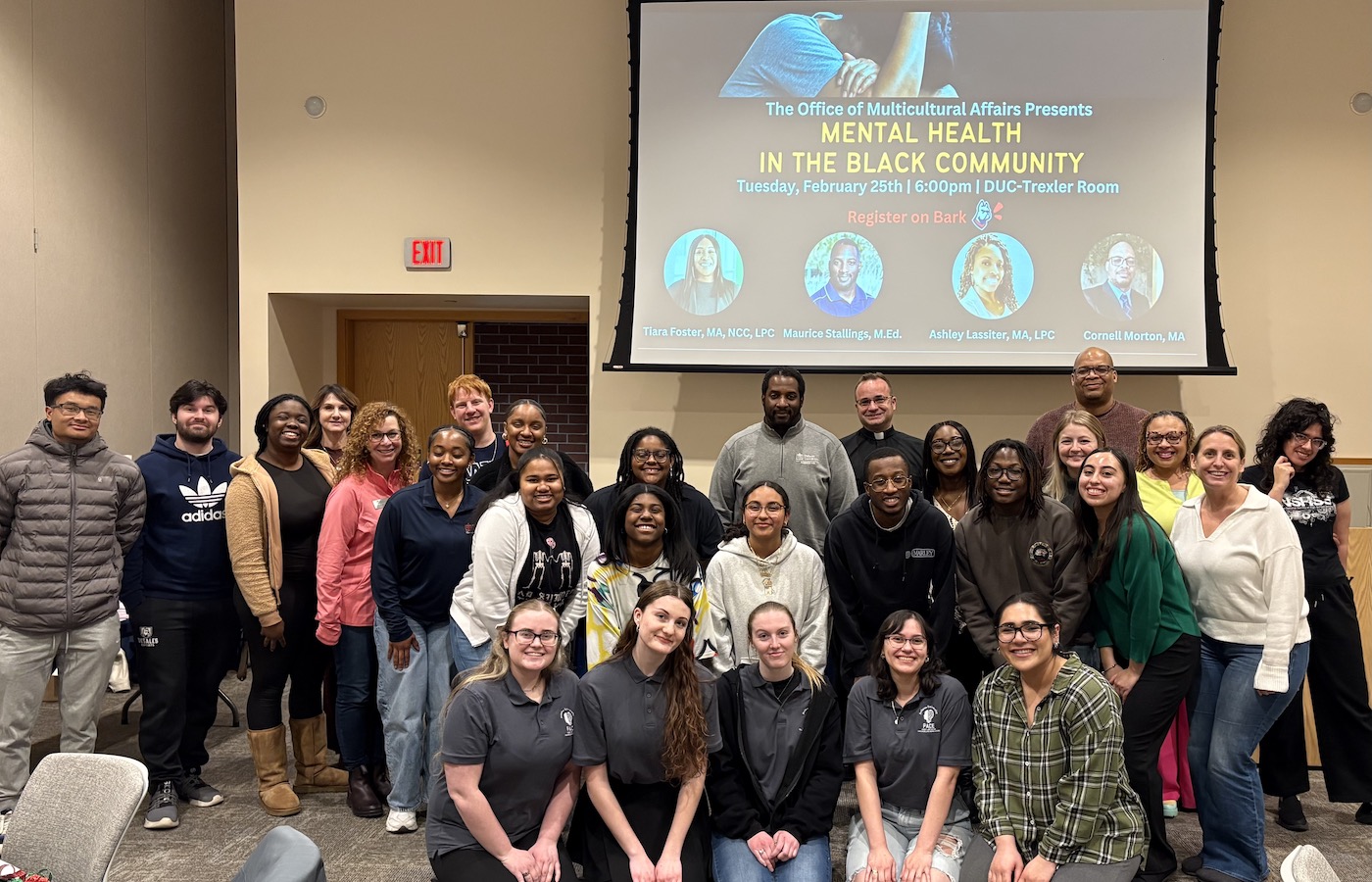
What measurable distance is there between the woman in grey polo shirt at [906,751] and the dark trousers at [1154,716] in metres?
0.56

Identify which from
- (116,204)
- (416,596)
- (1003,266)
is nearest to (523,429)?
(416,596)

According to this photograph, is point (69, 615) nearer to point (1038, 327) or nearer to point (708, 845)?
point (708, 845)

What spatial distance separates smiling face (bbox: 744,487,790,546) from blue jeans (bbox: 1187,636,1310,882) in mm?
1406

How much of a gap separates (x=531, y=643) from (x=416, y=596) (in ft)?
3.06

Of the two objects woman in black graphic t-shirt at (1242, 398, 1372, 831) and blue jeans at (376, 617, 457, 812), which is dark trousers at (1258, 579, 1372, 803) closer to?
woman in black graphic t-shirt at (1242, 398, 1372, 831)

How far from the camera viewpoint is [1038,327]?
5.73 m

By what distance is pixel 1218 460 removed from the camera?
3314 mm

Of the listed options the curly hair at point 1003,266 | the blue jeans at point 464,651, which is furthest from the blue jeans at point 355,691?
the curly hair at point 1003,266

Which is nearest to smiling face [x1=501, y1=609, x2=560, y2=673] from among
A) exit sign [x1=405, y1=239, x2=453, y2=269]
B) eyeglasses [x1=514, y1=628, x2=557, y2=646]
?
eyeglasses [x1=514, y1=628, x2=557, y2=646]

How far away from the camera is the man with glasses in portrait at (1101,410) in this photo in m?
4.37

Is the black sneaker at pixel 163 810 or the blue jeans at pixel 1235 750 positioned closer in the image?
the blue jeans at pixel 1235 750

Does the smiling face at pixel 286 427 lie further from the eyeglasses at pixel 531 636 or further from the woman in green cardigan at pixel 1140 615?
the woman in green cardigan at pixel 1140 615

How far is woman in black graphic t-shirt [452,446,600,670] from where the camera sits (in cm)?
354

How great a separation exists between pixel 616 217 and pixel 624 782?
3.73m
